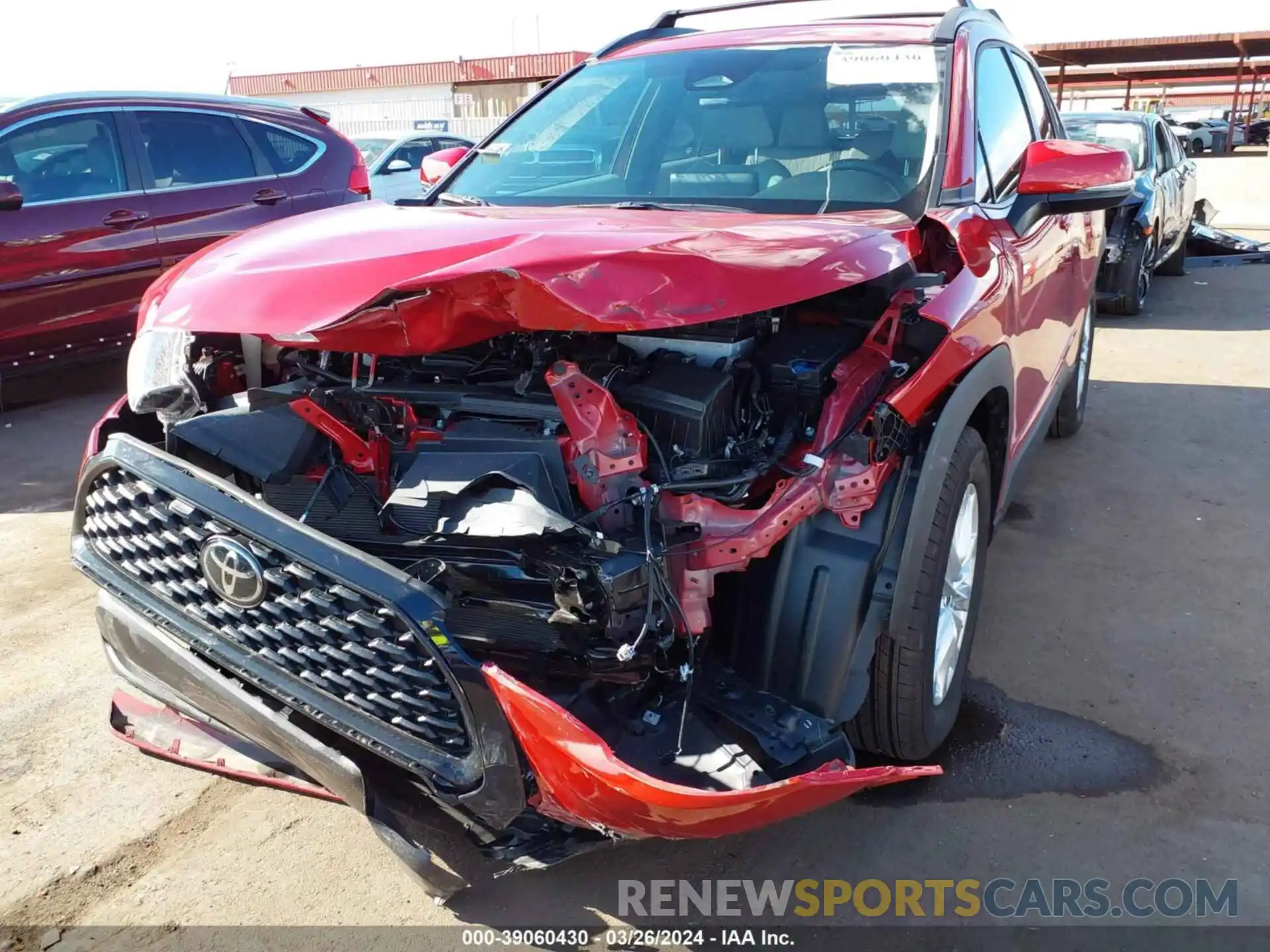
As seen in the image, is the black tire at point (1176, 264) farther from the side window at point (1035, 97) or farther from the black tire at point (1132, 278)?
the side window at point (1035, 97)

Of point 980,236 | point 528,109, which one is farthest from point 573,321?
point 528,109

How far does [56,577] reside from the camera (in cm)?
384

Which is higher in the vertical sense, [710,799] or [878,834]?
[710,799]

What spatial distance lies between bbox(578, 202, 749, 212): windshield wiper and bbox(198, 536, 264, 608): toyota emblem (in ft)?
4.87

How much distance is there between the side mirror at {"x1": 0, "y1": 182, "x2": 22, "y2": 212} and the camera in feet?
17.3

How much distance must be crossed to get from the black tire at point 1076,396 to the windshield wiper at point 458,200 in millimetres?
3075

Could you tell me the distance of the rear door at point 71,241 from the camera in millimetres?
5582

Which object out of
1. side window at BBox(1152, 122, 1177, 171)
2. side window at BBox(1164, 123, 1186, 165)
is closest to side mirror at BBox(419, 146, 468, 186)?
side window at BBox(1152, 122, 1177, 171)

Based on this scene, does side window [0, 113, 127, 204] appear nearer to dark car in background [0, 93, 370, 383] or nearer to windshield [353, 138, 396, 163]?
dark car in background [0, 93, 370, 383]

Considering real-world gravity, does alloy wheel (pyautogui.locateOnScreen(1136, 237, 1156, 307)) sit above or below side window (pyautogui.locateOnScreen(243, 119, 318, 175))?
below

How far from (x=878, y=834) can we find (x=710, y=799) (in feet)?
3.28

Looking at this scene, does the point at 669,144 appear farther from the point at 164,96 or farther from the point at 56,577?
the point at 164,96

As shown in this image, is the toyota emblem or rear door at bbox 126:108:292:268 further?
rear door at bbox 126:108:292:268

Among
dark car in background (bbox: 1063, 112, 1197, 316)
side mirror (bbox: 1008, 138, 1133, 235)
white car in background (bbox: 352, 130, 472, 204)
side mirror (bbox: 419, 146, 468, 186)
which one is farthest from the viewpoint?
white car in background (bbox: 352, 130, 472, 204)
